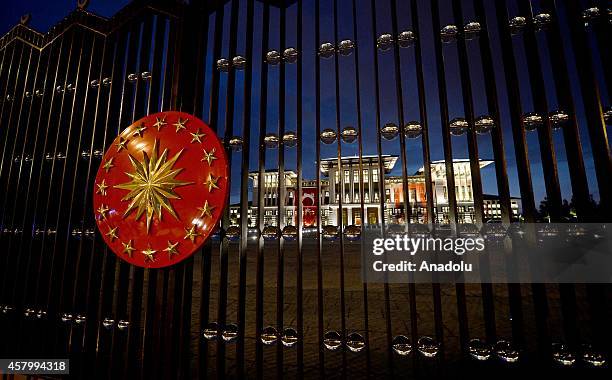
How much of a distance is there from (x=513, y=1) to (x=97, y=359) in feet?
12.1

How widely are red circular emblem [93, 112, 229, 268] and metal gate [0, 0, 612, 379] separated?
6.9 inches

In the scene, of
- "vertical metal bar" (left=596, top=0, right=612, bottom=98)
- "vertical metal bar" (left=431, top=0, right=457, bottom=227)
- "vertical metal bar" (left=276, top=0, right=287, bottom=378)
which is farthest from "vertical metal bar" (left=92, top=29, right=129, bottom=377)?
"vertical metal bar" (left=596, top=0, right=612, bottom=98)

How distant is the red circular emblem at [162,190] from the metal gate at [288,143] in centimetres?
17

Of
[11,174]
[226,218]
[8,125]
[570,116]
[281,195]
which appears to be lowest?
[226,218]

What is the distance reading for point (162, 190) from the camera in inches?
74.2

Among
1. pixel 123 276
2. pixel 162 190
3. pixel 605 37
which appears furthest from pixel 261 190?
pixel 605 37

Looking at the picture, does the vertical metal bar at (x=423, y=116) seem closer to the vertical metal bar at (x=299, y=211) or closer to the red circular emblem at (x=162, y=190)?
the vertical metal bar at (x=299, y=211)

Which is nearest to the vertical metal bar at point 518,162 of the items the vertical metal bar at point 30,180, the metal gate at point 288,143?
the metal gate at point 288,143

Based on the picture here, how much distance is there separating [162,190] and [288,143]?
0.86 meters

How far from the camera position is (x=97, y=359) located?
2152 millimetres

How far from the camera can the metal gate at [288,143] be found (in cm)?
143

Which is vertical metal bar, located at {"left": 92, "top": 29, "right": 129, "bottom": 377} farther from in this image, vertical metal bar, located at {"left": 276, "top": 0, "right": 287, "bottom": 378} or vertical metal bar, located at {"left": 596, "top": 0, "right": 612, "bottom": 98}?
vertical metal bar, located at {"left": 596, "top": 0, "right": 612, "bottom": 98}

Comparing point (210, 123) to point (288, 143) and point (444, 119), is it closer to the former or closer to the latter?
point (288, 143)

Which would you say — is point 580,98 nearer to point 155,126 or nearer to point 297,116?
point 297,116
